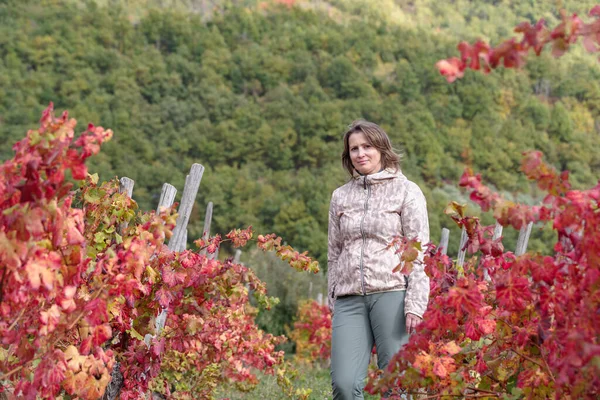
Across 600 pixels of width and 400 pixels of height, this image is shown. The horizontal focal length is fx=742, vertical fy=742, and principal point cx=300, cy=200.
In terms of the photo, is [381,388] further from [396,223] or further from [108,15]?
[108,15]

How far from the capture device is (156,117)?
55031mm

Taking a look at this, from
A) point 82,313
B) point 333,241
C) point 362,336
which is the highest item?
point 82,313

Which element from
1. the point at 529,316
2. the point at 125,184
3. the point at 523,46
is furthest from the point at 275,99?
the point at 523,46

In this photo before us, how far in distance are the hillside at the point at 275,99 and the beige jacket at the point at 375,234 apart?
3676cm

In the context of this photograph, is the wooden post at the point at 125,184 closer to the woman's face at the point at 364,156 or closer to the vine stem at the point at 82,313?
the woman's face at the point at 364,156

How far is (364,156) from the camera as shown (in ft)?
10.7

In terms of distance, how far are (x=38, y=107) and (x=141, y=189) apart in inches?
464

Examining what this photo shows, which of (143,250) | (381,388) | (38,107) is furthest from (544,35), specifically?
(38,107)

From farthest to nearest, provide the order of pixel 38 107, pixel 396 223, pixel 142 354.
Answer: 1. pixel 38 107
2. pixel 142 354
3. pixel 396 223

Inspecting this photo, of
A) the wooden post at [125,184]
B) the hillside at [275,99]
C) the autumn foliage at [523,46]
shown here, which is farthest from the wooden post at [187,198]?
the hillside at [275,99]

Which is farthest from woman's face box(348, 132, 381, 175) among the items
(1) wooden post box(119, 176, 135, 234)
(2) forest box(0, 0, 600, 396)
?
(2) forest box(0, 0, 600, 396)

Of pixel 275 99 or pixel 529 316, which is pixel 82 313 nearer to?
pixel 529 316

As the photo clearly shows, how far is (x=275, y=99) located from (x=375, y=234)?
60.2 metres

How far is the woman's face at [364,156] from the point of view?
326cm
